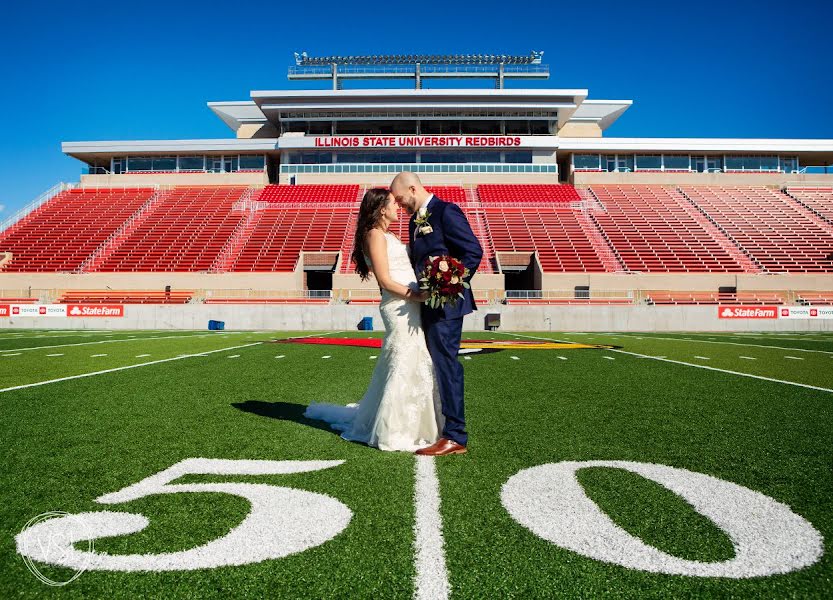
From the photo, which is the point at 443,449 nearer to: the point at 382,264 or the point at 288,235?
the point at 382,264

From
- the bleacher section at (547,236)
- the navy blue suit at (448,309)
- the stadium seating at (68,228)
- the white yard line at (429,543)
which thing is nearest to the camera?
the white yard line at (429,543)

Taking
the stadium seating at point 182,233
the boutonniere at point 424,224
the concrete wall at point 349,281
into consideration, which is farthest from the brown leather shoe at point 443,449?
the stadium seating at point 182,233

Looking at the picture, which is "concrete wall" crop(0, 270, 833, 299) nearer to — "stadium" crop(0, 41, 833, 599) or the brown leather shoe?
"stadium" crop(0, 41, 833, 599)

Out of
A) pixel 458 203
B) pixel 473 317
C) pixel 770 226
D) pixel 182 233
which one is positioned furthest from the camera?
pixel 458 203

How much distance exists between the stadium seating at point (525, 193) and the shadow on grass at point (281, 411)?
33.6m

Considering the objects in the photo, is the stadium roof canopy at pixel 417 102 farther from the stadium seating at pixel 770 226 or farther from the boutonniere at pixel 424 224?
the boutonniere at pixel 424 224

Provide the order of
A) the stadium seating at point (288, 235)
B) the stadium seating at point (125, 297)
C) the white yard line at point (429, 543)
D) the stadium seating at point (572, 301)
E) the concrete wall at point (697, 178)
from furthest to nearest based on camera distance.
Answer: the concrete wall at point (697, 178) → the stadium seating at point (288, 235) → the stadium seating at point (125, 297) → the stadium seating at point (572, 301) → the white yard line at point (429, 543)

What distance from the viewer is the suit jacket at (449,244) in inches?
155

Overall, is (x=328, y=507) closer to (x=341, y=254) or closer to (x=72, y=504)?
(x=72, y=504)

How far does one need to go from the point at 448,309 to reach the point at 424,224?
1.94 feet

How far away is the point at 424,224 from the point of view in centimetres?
401

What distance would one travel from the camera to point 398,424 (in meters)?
3.95

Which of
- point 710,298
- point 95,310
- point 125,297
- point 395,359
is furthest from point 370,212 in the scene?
point 125,297

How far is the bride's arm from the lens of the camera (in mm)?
4023
